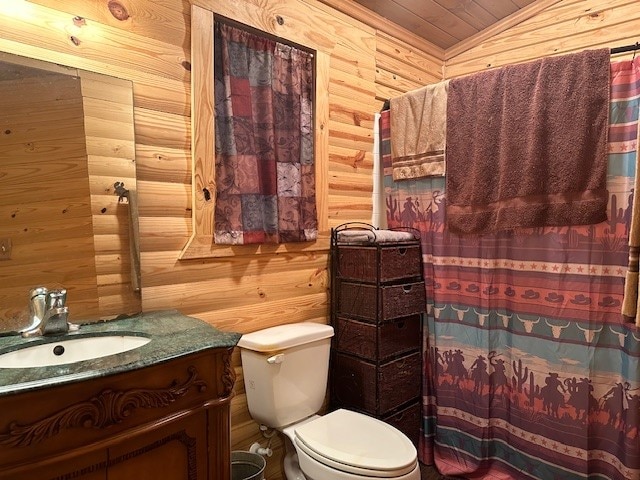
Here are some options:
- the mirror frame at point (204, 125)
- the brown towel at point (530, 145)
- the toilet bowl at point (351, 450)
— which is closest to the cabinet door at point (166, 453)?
the toilet bowl at point (351, 450)

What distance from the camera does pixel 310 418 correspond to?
69.2 inches

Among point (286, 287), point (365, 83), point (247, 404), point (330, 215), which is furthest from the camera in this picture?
point (365, 83)

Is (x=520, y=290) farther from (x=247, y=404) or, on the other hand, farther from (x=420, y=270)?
(x=247, y=404)

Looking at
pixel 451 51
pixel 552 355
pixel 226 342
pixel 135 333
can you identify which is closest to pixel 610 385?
pixel 552 355

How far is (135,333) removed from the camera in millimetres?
1263

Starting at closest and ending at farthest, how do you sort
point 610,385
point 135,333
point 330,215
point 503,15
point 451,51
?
point 135,333 → point 610,385 → point 330,215 → point 503,15 → point 451,51

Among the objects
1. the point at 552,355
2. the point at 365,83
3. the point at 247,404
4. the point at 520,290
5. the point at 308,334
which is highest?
the point at 365,83

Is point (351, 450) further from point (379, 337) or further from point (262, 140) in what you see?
point (262, 140)

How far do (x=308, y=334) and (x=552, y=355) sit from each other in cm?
109

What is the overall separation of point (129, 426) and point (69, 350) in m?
0.41

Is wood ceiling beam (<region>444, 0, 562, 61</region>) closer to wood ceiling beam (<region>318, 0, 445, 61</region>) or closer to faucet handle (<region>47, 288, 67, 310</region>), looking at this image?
wood ceiling beam (<region>318, 0, 445, 61</region>)

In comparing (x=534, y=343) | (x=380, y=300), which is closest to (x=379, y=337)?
(x=380, y=300)

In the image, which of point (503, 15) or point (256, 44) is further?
point (503, 15)

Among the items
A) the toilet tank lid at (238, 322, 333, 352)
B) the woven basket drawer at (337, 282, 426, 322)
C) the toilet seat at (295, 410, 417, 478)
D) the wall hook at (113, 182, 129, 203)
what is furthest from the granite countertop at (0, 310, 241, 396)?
the woven basket drawer at (337, 282, 426, 322)
